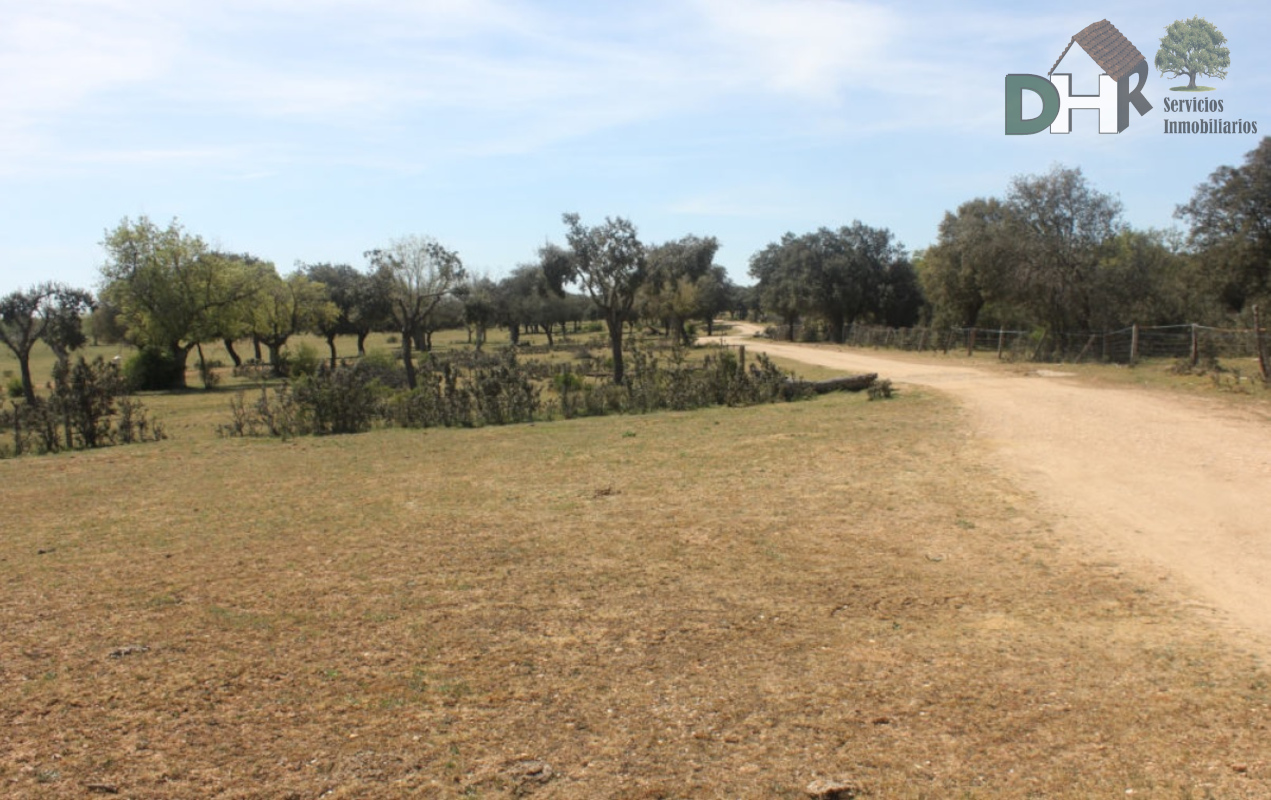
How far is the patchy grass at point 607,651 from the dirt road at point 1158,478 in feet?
1.36

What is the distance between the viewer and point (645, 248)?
28234 mm

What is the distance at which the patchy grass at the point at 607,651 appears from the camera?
4.07 metres

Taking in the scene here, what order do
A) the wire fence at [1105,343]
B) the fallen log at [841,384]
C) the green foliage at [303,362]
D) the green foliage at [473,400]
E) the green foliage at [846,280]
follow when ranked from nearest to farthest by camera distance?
the green foliage at [473,400], the fallen log at [841,384], the wire fence at [1105,343], the green foliage at [303,362], the green foliage at [846,280]

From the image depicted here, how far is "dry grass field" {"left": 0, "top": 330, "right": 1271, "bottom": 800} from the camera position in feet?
13.3

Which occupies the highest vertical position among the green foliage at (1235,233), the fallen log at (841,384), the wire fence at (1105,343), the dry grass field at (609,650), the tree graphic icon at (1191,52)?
the tree graphic icon at (1191,52)

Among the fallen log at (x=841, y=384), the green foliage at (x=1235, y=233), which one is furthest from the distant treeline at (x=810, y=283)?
the fallen log at (x=841, y=384)

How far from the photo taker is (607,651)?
5465 millimetres

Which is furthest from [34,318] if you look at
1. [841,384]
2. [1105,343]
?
[1105,343]

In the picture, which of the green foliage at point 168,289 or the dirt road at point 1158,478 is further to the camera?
the green foliage at point 168,289

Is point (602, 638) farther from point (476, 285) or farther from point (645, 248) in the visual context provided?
point (476, 285)

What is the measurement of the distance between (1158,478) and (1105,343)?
17731mm

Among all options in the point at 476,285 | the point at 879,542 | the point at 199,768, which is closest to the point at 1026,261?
the point at 879,542

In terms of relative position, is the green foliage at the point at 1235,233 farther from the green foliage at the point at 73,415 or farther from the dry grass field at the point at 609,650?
the green foliage at the point at 73,415

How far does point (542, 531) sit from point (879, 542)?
10.5 feet
